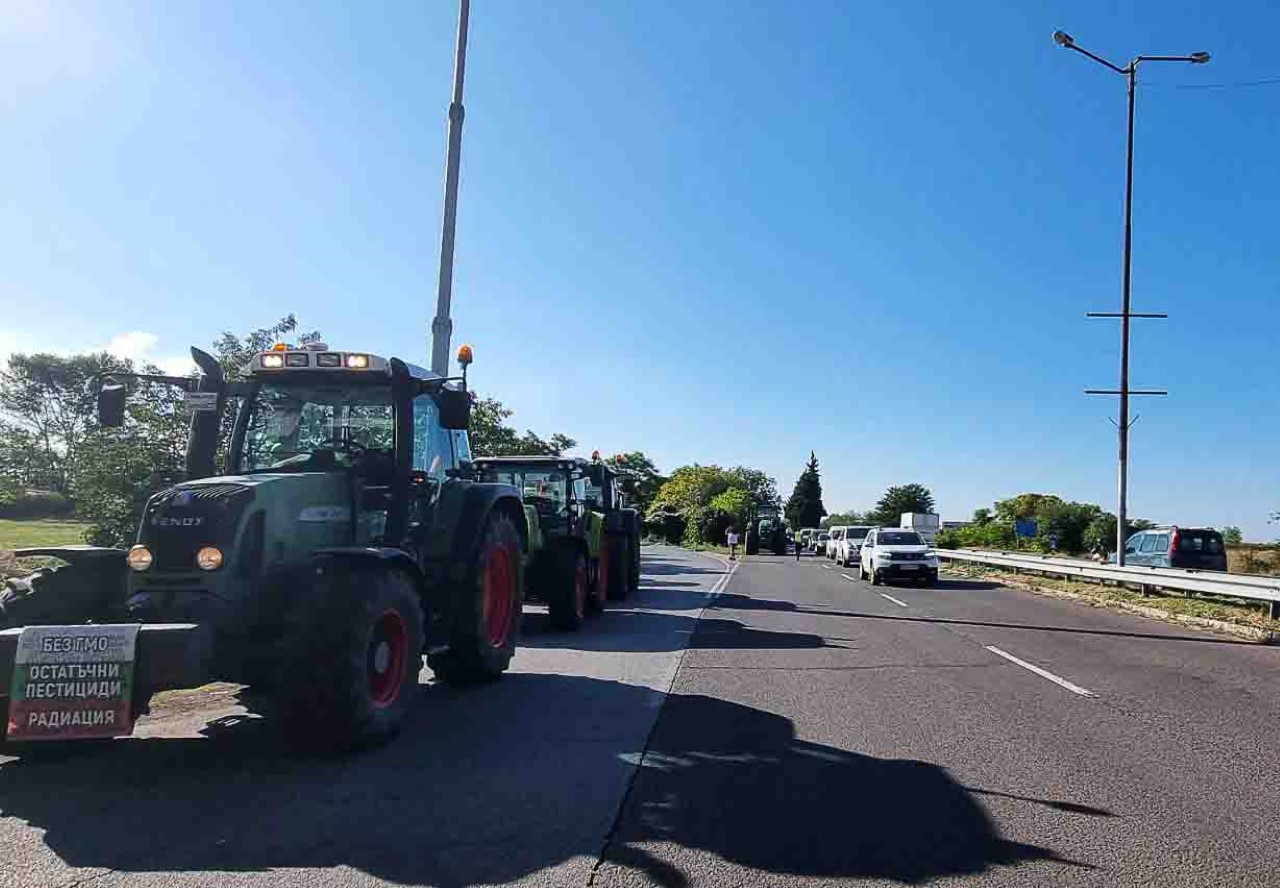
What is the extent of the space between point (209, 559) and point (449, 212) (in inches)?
353

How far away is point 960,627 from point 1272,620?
4.98 m

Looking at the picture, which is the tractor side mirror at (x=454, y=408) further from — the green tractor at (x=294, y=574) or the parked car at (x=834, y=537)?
the parked car at (x=834, y=537)

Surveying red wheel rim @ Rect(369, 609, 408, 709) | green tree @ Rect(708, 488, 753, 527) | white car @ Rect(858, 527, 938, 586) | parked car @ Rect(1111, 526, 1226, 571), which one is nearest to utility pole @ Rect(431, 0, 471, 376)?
red wheel rim @ Rect(369, 609, 408, 709)

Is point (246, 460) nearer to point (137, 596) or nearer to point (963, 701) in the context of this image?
point (137, 596)

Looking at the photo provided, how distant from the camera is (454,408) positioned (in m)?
7.50

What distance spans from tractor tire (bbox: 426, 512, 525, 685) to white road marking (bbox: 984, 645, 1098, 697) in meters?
5.44

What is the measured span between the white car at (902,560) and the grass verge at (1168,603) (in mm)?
2516

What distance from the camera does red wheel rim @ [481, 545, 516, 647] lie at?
28.6ft

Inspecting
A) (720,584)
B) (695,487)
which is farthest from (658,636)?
(695,487)

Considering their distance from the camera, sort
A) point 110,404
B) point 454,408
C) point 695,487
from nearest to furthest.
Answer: point 110,404
point 454,408
point 695,487

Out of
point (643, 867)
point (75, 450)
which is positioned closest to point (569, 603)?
point (643, 867)

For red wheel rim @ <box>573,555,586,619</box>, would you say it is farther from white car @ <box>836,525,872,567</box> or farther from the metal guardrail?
white car @ <box>836,525,872,567</box>

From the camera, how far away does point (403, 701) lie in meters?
6.40

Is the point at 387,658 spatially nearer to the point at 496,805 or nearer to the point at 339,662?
the point at 339,662
